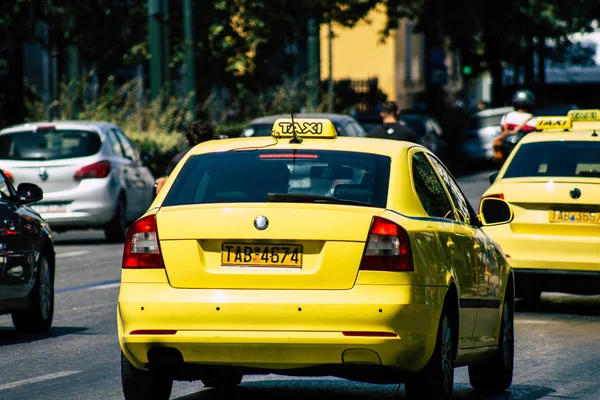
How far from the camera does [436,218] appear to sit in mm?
8031

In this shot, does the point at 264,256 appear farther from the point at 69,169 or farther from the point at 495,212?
the point at 69,169

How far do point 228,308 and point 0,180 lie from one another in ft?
18.0

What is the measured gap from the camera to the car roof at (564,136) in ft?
45.4

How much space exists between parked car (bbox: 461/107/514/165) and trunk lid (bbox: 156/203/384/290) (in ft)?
109

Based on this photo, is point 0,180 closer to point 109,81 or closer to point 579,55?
point 109,81

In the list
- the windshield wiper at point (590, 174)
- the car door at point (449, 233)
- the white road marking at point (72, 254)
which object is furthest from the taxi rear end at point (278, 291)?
the white road marking at point (72, 254)

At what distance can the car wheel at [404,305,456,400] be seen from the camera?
7.56 m

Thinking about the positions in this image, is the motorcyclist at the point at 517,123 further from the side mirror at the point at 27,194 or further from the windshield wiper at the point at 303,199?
the windshield wiper at the point at 303,199

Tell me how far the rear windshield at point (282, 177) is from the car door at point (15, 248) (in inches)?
147

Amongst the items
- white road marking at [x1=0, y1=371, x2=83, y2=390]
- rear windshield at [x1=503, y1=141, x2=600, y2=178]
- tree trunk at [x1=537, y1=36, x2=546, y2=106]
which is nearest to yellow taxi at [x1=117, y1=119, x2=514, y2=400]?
white road marking at [x1=0, y1=371, x2=83, y2=390]

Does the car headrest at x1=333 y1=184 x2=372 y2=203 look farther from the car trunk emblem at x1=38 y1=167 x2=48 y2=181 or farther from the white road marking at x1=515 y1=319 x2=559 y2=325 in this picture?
the car trunk emblem at x1=38 y1=167 x2=48 y2=181

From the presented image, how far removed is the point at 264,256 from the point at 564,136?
700cm

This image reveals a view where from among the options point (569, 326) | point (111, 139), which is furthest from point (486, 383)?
point (111, 139)

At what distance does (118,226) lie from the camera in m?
21.6
